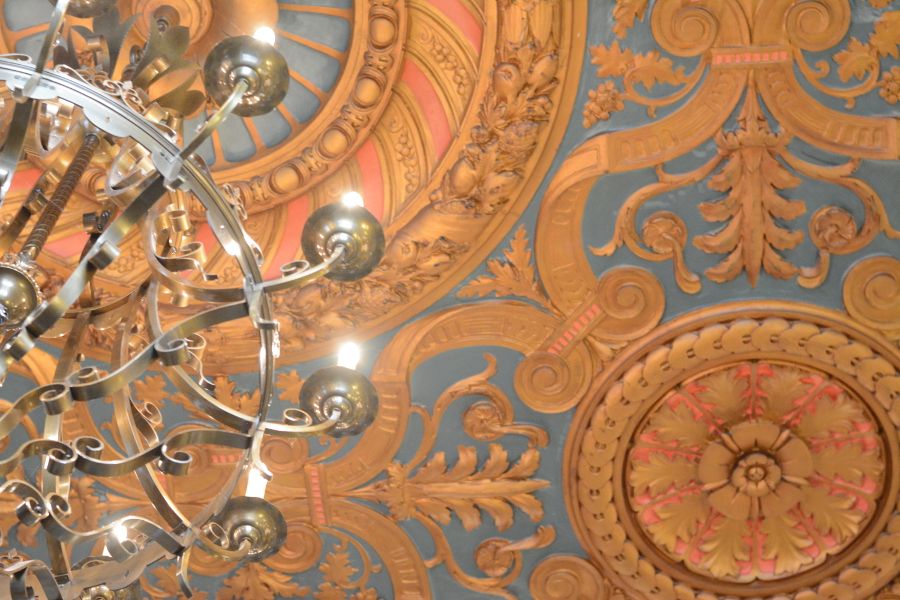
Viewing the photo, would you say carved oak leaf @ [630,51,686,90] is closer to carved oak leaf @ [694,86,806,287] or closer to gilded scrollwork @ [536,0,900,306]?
gilded scrollwork @ [536,0,900,306]

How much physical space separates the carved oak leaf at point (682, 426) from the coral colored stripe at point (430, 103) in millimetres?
1464

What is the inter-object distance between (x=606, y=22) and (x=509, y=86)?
0.45m

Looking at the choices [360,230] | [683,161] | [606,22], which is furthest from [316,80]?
[360,230]

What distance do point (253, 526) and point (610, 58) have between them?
92.9 inches

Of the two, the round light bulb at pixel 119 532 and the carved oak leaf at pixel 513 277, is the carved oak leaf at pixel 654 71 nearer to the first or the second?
the carved oak leaf at pixel 513 277

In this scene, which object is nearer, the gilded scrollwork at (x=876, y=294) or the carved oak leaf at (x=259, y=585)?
the gilded scrollwork at (x=876, y=294)

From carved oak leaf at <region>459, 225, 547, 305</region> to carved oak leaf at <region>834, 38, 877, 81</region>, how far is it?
138cm

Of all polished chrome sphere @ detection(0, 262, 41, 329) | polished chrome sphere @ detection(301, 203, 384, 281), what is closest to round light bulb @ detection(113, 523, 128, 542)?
polished chrome sphere @ detection(0, 262, 41, 329)

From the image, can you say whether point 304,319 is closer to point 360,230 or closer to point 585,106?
point 585,106

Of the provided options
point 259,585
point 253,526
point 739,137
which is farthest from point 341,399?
point 259,585

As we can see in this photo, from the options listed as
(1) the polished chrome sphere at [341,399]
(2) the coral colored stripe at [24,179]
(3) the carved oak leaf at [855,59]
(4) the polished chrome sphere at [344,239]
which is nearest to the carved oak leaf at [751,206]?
(3) the carved oak leaf at [855,59]

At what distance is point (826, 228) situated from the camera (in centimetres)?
437

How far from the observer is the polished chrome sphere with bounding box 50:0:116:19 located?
3.11 meters

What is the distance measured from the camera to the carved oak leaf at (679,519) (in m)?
4.75
